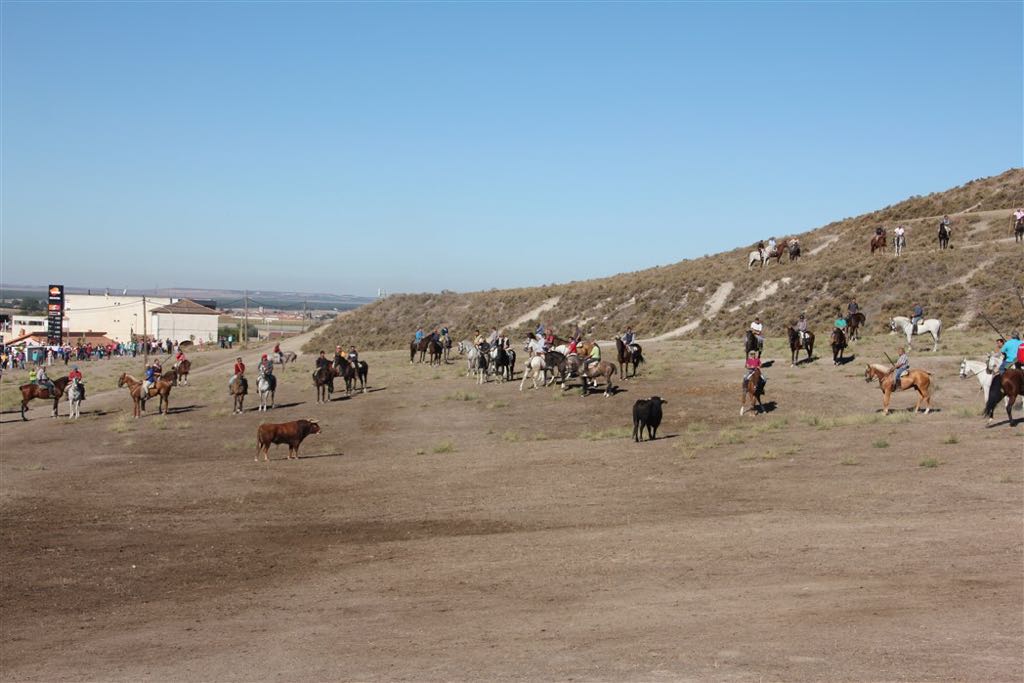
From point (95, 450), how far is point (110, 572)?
15.0 metres

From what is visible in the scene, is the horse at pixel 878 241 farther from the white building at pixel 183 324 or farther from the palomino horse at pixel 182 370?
the white building at pixel 183 324

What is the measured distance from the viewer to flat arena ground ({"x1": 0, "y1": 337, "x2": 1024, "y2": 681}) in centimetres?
1237

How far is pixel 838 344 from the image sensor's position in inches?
1537

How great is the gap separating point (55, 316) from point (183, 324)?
45864 millimetres

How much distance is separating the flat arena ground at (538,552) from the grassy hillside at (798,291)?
24.8 metres

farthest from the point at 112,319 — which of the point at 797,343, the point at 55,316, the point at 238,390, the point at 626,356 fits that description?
the point at 797,343

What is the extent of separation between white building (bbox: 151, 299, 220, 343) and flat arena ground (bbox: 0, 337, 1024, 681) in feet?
373

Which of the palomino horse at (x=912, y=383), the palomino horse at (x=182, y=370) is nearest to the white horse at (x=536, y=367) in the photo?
the palomino horse at (x=912, y=383)

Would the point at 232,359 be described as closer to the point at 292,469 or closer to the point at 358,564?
the point at 292,469

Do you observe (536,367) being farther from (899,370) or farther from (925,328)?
(925,328)

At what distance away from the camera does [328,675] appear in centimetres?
1205

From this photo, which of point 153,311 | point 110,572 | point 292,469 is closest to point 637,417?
point 292,469

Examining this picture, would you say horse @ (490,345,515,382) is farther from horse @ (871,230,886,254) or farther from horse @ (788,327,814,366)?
horse @ (871,230,886,254)

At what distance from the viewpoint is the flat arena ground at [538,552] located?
1237cm
